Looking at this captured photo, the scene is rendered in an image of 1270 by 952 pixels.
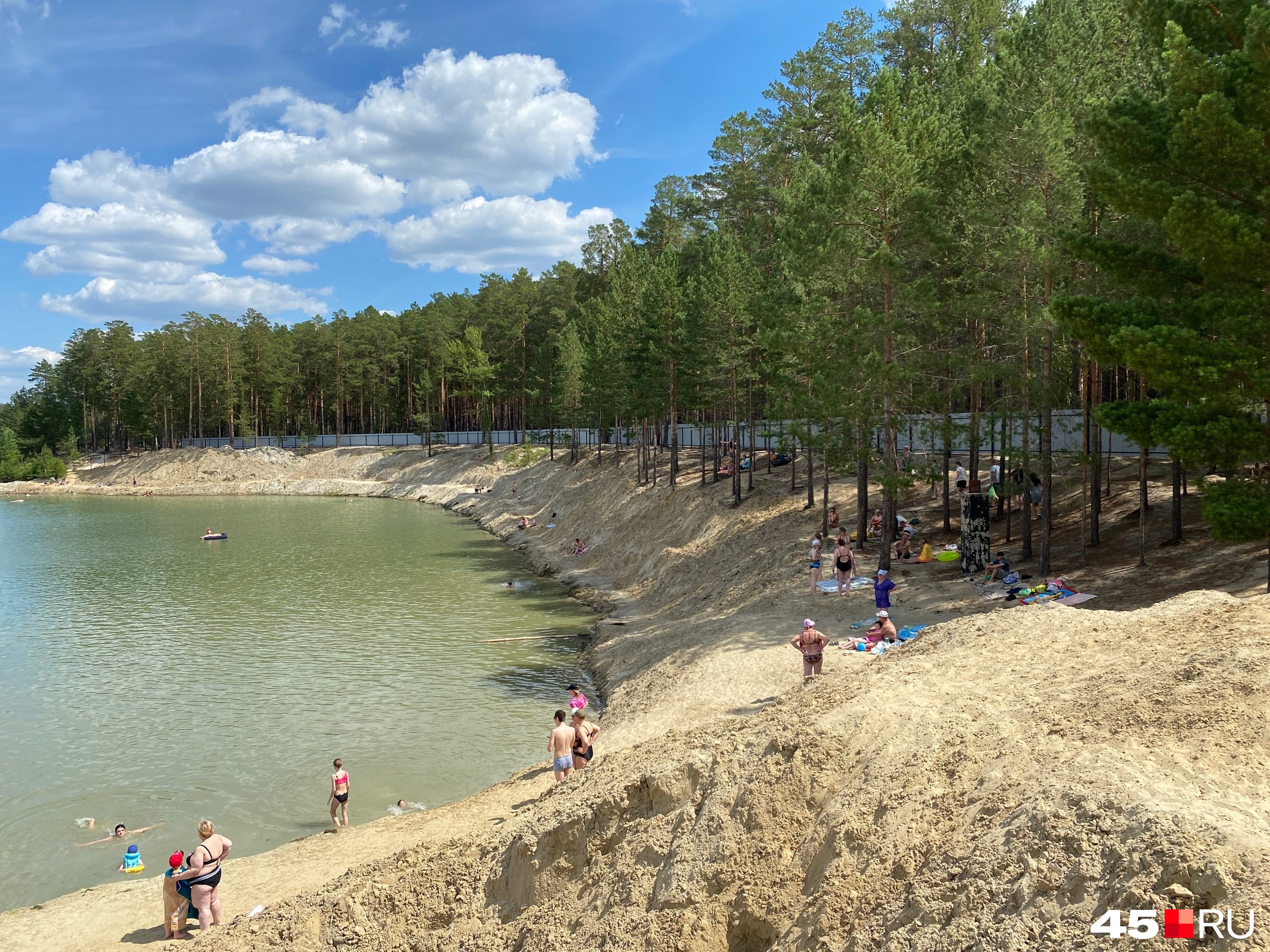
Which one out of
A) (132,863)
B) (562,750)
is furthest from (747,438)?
(132,863)

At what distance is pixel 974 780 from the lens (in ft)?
25.1

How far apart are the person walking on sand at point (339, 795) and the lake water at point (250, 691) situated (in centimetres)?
45

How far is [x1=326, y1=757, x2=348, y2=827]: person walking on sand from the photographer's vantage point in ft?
49.7

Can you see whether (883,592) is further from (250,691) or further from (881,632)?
(250,691)

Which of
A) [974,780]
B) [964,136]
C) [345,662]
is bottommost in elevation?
[345,662]

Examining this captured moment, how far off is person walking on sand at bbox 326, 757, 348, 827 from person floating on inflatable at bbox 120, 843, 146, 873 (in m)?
3.11

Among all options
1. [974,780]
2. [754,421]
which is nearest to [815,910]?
[974,780]

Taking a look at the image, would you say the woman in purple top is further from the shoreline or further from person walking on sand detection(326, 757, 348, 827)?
person walking on sand detection(326, 757, 348, 827)

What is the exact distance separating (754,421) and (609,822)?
31.6m

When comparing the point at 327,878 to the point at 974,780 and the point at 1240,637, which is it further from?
the point at 1240,637

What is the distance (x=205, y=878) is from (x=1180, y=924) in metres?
12.1

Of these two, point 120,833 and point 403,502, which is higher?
point 403,502

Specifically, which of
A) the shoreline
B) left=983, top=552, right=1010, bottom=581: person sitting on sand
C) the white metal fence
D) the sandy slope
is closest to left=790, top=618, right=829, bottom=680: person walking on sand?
the sandy slope

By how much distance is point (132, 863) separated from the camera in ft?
44.9
